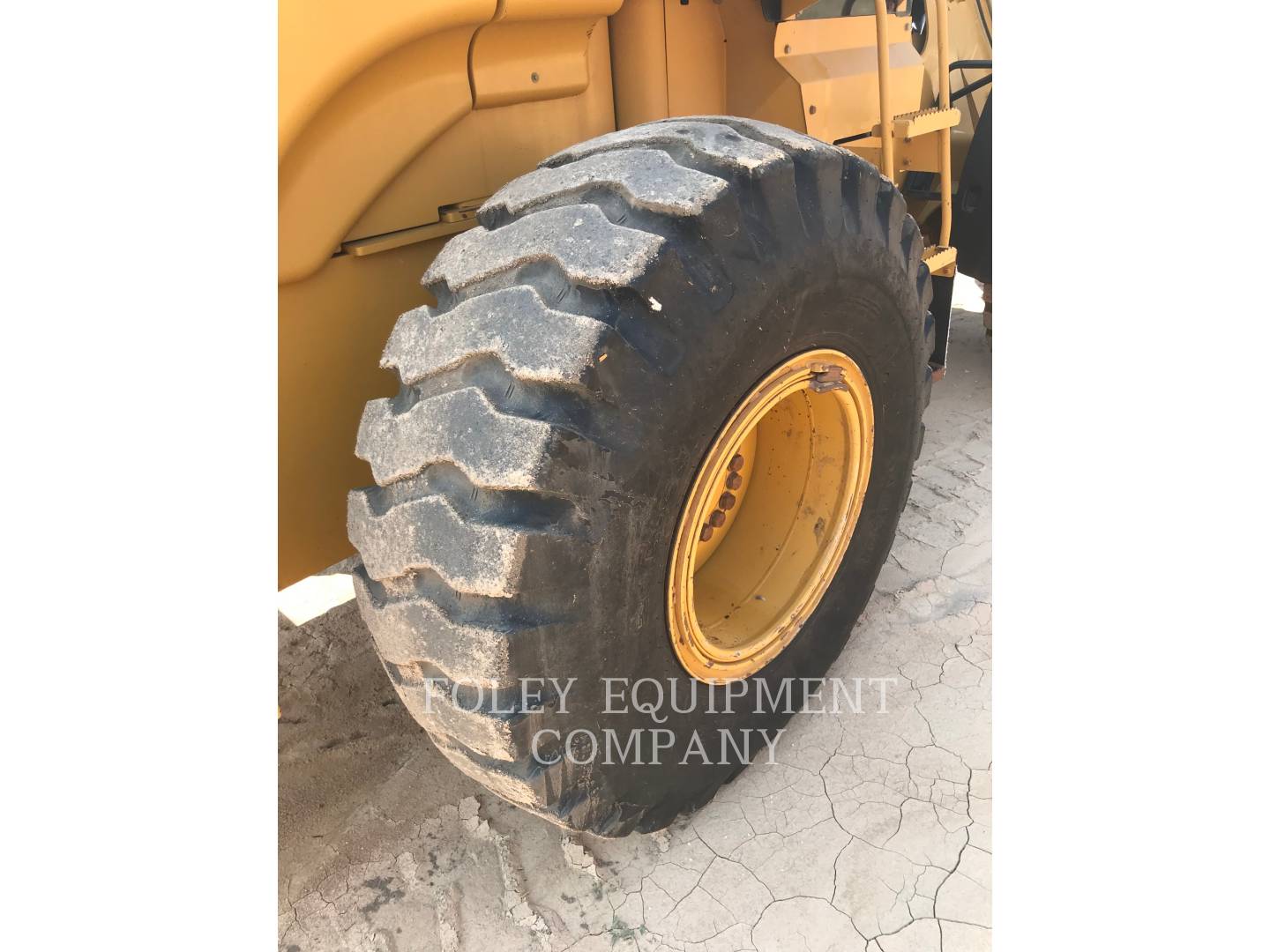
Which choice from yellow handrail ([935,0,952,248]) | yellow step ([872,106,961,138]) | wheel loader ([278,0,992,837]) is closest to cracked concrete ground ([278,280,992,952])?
wheel loader ([278,0,992,837])

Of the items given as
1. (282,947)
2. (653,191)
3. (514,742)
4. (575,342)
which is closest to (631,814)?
(514,742)

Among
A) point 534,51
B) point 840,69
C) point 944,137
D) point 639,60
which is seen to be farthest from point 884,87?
point 534,51

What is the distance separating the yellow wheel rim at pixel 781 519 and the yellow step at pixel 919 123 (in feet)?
3.50

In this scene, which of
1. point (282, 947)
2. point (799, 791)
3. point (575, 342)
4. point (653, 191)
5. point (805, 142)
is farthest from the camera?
point (799, 791)

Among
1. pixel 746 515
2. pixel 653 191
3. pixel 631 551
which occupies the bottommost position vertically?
pixel 746 515

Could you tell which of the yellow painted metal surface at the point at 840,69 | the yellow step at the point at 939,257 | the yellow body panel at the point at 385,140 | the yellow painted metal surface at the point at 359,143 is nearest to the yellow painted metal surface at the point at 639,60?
the yellow body panel at the point at 385,140

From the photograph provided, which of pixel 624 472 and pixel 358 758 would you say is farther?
pixel 358 758

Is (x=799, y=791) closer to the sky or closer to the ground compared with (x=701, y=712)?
closer to the ground

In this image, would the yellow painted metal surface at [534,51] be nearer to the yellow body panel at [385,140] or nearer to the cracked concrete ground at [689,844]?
the yellow body panel at [385,140]

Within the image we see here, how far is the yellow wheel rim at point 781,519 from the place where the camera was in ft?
6.84

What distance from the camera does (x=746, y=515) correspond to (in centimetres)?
243

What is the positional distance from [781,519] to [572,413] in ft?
3.37

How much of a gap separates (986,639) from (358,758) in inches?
65.9

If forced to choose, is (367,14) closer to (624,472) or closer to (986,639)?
(624,472)
